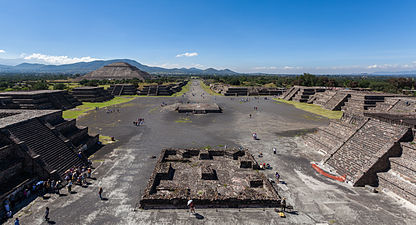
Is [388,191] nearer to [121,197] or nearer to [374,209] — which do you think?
[374,209]

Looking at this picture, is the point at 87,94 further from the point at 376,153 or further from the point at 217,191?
the point at 376,153

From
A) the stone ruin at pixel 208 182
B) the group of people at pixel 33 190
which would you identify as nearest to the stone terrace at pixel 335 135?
the stone ruin at pixel 208 182

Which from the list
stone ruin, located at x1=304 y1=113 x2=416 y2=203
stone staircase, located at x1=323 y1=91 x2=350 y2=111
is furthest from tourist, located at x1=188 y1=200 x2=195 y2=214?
stone staircase, located at x1=323 y1=91 x2=350 y2=111

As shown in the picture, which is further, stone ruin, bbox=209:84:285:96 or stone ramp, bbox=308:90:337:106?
stone ruin, bbox=209:84:285:96

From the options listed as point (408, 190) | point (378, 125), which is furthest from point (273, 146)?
point (408, 190)

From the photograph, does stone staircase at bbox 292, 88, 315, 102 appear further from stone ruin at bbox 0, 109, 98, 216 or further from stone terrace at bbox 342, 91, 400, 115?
stone ruin at bbox 0, 109, 98, 216

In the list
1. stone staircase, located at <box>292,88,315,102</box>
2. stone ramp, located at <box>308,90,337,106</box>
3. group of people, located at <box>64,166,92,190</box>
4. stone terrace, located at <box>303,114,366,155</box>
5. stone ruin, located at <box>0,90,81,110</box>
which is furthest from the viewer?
stone staircase, located at <box>292,88,315,102</box>

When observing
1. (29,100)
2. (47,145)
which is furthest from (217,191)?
(29,100)
